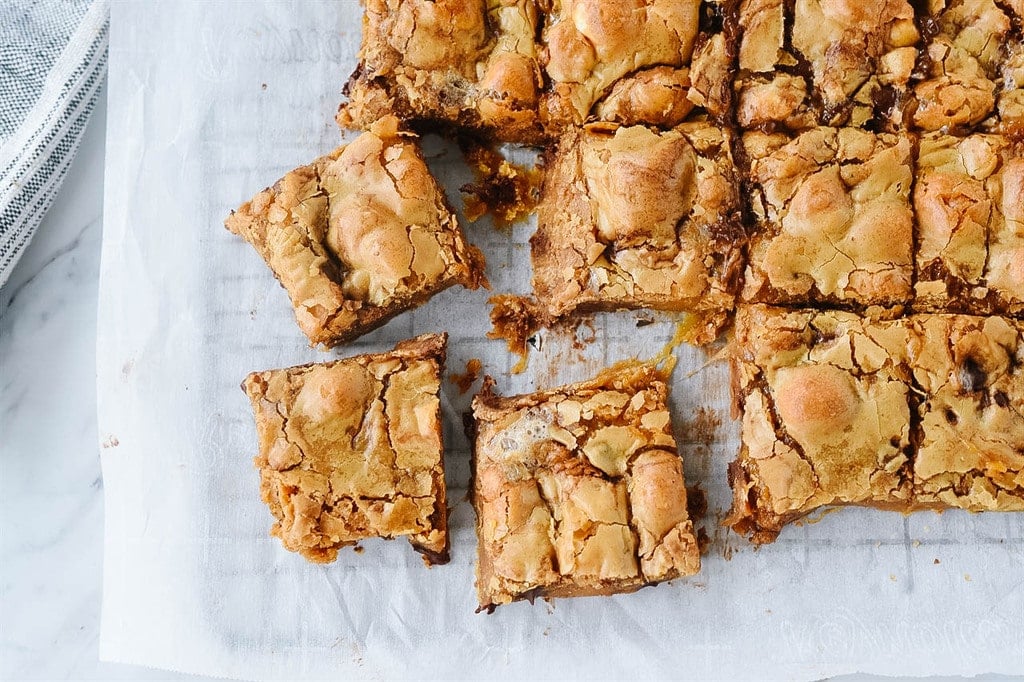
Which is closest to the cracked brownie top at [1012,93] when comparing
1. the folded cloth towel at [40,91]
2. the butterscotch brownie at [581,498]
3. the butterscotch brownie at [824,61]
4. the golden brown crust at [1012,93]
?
the golden brown crust at [1012,93]

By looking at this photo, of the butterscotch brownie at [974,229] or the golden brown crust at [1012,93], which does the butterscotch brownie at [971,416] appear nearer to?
the butterscotch brownie at [974,229]

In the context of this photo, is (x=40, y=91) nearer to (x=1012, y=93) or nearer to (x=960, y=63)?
(x=960, y=63)

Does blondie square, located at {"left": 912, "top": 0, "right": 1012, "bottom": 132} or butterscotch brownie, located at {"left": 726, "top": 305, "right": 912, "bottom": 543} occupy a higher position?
blondie square, located at {"left": 912, "top": 0, "right": 1012, "bottom": 132}

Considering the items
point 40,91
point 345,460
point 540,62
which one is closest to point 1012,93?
point 540,62

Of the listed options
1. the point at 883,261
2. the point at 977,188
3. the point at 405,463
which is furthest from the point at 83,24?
the point at 977,188


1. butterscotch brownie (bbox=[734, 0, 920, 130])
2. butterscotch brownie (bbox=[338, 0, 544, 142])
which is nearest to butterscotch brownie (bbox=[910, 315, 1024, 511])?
butterscotch brownie (bbox=[734, 0, 920, 130])

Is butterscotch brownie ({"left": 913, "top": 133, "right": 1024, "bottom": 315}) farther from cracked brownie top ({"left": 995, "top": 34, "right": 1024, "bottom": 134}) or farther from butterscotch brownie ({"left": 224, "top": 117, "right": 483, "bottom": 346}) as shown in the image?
butterscotch brownie ({"left": 224, "top": 117, "right": 483, "bottom": 346})

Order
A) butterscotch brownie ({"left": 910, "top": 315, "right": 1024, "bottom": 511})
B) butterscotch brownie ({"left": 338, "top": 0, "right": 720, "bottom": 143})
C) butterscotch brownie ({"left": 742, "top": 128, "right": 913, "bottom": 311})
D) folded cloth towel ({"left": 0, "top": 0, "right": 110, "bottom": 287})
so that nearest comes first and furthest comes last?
butterscotch brownie ({"left": 910, "top": 315, "right": 1024, "bottom": 511}), butterscotch brownie ({"left": 742, "top": 128, "right": 913, "bottom": 311}), butterscotch brownie ({"left": 338, "top": 0, "right": 720, "bottom": 143}), folded cloth towel ({"left": 0, "top": 0, "right": 110, "bottom": 287})
